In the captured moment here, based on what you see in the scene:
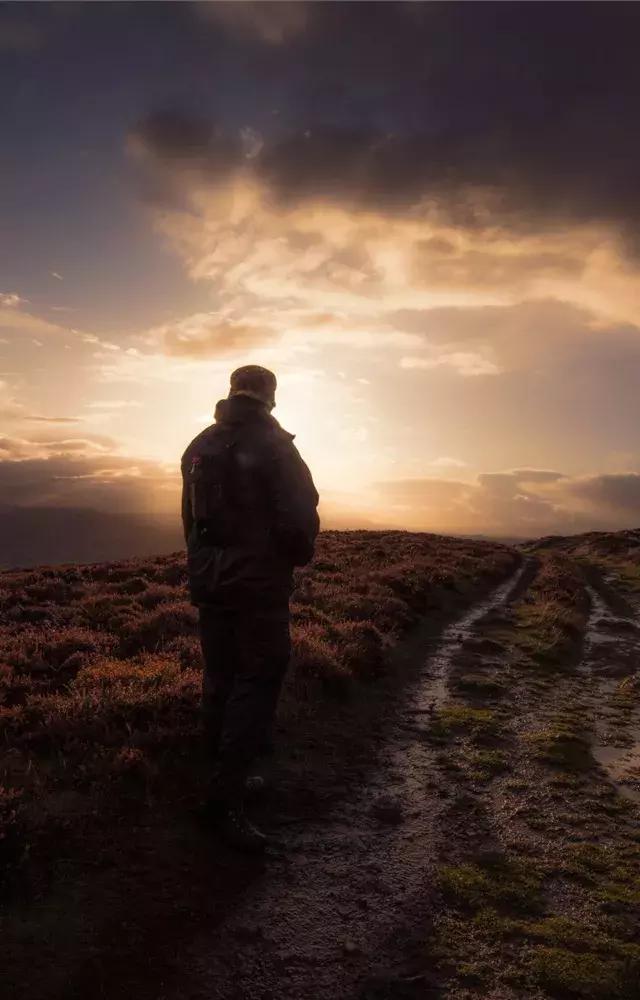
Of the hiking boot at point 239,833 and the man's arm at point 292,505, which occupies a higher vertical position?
the man's arm at point 292,505

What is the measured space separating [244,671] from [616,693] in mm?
8580

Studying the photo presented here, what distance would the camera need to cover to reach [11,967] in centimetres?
375

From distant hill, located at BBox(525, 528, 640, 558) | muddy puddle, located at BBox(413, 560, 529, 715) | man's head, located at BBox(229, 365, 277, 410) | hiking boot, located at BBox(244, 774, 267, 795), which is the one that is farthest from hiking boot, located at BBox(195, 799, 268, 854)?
distant hill, located at BBox(525, 528, 640, 558)

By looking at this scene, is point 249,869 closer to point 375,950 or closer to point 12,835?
point 375,950

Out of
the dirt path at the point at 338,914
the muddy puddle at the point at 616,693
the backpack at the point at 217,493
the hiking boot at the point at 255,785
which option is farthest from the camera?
the muddy puddle at the point at 616,693

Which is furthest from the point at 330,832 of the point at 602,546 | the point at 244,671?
the point at 602,546

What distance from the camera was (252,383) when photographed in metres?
5.65

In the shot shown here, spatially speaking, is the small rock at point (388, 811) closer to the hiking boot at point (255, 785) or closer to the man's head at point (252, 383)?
→ the hiking boot at point (255, 785)

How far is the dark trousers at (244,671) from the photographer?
5.32m

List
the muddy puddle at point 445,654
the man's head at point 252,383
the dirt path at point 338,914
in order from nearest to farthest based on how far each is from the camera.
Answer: the dirt path at point 338,914, the man's head at point 252,383, the muddy puddle at point 445,654

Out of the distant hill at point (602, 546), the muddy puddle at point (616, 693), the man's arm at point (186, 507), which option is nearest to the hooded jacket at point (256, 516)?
the man's arm at point (186, 507)

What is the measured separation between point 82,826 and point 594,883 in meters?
4.04

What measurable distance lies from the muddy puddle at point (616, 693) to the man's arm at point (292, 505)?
4.67 meters

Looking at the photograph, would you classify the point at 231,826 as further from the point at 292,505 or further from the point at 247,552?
the point at 292,505
